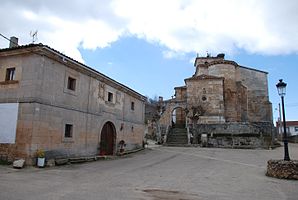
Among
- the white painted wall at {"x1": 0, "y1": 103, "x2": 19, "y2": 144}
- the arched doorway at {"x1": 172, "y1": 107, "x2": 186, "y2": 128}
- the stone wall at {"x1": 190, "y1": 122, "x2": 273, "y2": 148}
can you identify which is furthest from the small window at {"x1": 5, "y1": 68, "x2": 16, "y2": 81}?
the arched doorway at {"x1": 172, "y1": 107, "x2": 186, "y2": 128}

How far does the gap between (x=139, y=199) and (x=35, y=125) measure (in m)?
7.52

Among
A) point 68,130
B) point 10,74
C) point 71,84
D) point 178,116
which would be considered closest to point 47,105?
point 68,130

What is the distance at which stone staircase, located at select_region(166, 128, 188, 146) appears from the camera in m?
29.5

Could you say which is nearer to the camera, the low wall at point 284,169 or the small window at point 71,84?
the low wall at point 284,169

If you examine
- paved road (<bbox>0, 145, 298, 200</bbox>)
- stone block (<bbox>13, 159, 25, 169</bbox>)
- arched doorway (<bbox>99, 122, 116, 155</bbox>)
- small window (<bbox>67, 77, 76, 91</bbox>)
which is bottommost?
paved road (<bbox>0, 145, 298, 200</bbox>)

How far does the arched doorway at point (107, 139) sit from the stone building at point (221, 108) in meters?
11.8

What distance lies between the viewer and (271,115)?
4288 cm

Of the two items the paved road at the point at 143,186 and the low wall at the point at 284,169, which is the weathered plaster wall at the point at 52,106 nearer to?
the paved road at the point at 143,186

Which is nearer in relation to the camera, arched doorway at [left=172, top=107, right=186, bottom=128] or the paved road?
the paved road

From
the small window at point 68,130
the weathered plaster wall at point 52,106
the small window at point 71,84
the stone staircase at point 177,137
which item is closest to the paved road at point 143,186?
the weathered plaster wall at point 52,106

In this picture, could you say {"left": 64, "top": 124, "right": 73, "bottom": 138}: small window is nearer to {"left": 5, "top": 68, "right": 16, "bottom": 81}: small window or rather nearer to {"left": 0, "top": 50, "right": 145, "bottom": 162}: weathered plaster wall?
{"left": 0, "top": 50, "right": 145, "bottom": 162}: weathered plaster wall

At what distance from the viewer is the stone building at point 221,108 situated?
2973 cm

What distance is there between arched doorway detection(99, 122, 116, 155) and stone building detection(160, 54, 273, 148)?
11.8 m

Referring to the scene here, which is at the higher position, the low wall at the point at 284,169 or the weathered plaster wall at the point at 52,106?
the weathered plaster wall at the point at 52,106
